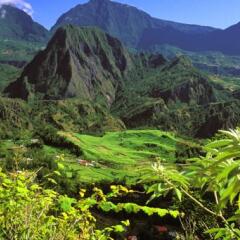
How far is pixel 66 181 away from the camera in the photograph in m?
120

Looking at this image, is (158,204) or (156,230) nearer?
(156,230)

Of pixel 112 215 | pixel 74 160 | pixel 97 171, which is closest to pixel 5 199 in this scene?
pixel 112 215

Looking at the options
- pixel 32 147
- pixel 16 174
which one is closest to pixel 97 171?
pixel 32 147

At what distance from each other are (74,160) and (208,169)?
7153 inches

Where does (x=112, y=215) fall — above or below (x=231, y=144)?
below

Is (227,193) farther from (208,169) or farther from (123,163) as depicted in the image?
(123,163)

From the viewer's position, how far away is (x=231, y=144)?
5.28 metres

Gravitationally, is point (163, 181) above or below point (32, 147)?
above

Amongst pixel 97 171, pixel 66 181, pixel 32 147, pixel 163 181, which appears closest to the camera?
pixel 163 181

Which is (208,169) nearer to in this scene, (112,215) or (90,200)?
(90,200)

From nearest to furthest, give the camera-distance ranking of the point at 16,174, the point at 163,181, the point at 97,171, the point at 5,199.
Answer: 1. the point at 163,181
2. the point at 5,199
3. the point at 16,174
4. the point at 97,171

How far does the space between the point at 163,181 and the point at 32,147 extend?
190m

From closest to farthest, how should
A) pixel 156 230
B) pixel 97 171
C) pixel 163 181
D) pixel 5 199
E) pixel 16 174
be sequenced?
1. pixel 163 181
2. pixel 5 199
3. pixel 16 174
4. pixel 156 230
5. pixel 97 171

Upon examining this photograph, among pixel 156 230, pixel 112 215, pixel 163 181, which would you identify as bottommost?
pixel 112 215
